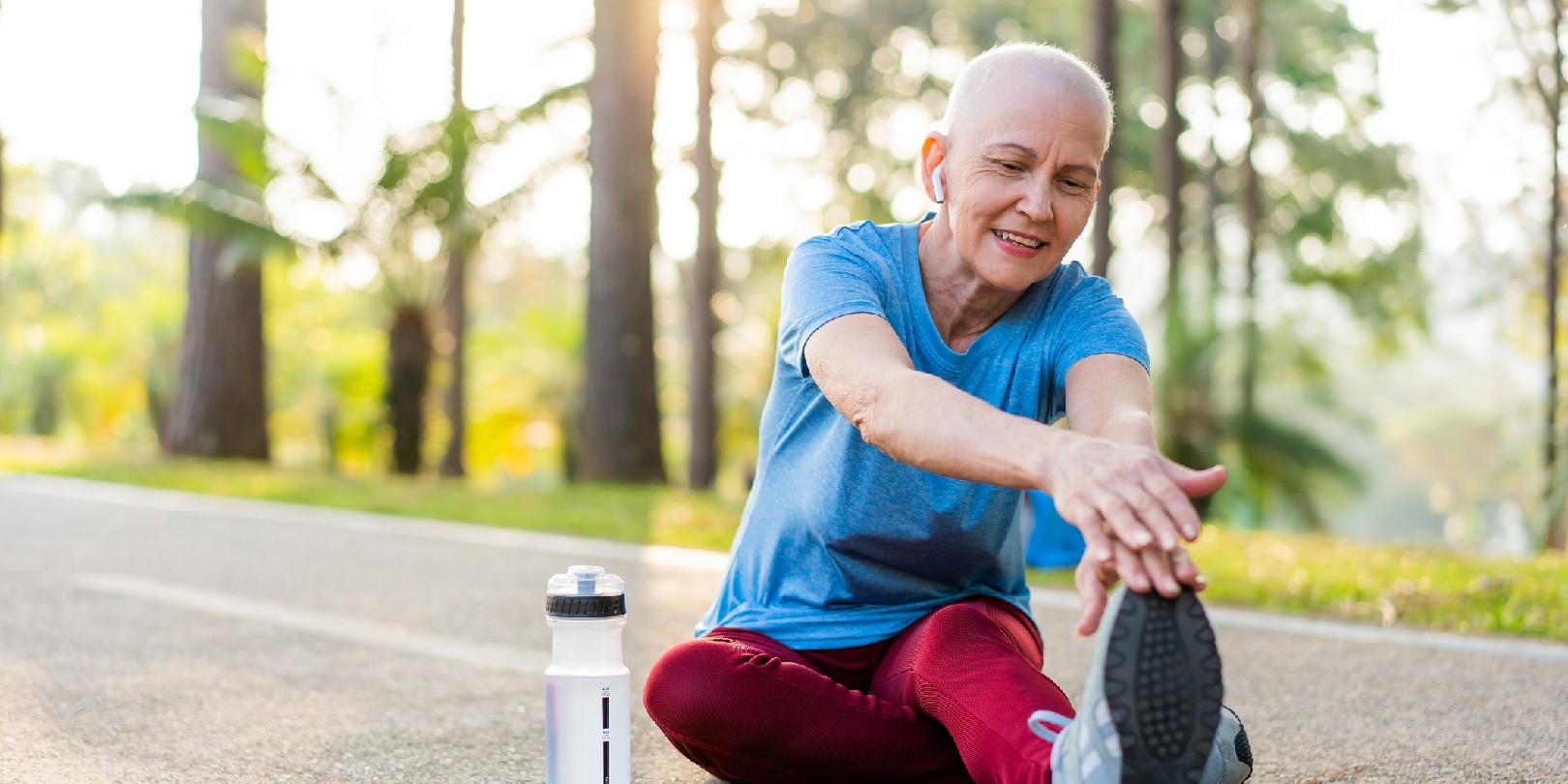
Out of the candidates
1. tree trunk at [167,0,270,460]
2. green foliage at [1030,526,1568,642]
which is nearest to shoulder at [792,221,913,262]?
green foliage at [1030,526,1568,642]

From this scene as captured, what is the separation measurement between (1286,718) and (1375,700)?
338 mm

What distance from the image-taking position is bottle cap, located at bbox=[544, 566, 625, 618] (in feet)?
7.56

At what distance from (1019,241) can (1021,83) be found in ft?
0.85

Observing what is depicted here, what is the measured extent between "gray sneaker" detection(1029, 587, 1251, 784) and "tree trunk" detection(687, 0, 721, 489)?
48.9 ft

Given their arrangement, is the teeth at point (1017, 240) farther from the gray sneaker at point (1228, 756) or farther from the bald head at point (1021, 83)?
the gray sneaker at point (1228, 756)

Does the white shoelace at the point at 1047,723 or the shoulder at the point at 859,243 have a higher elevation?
the shoulder at the point at 859,243

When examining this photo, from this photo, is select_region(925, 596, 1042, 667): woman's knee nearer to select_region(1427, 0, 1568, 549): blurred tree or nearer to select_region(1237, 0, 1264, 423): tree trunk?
select_region(1427, 0, 1568, 549): blurred tree

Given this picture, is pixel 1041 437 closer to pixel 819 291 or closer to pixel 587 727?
pixel 819 291

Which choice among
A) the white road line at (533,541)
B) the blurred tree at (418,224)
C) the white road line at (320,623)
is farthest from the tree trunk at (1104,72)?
the white road line at (320,623)

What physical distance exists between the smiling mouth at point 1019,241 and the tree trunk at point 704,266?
14.2 metres

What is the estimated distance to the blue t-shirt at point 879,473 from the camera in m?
2.54

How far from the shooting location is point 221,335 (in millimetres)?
14438

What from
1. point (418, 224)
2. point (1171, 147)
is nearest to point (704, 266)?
point (418, 224)

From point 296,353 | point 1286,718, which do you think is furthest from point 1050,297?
point 296,353
